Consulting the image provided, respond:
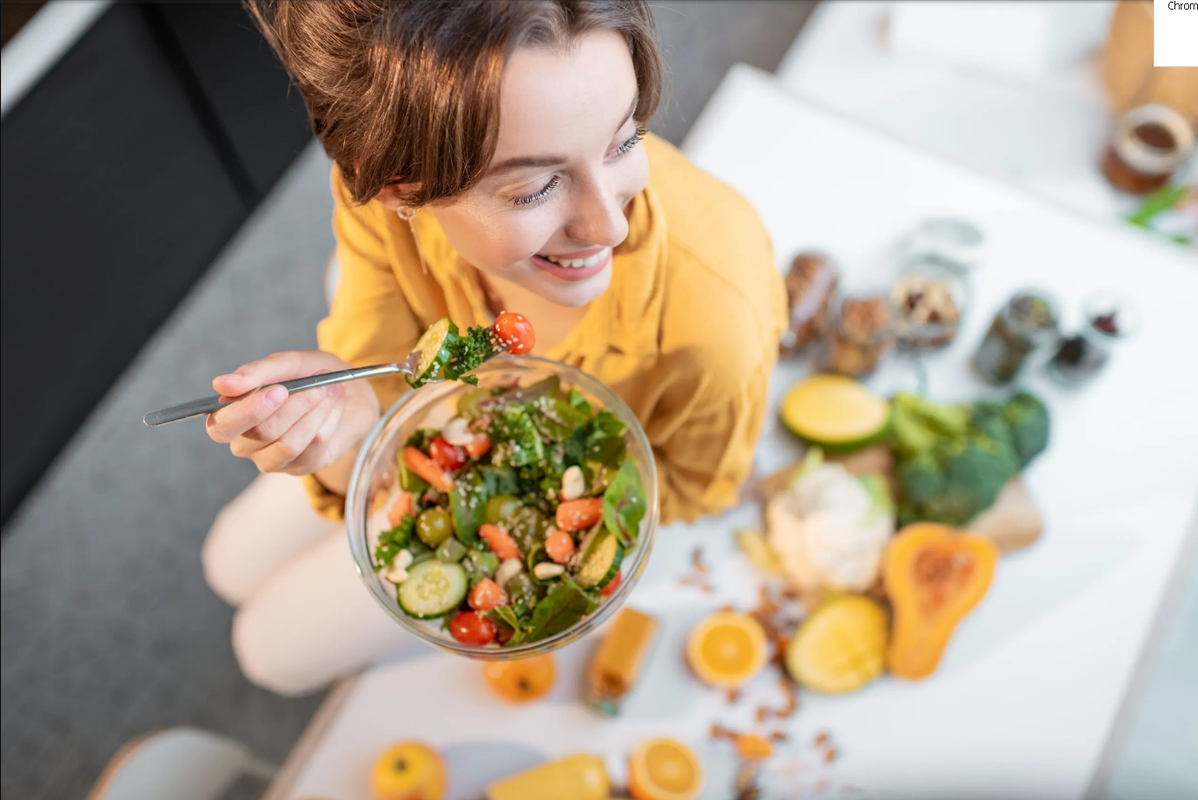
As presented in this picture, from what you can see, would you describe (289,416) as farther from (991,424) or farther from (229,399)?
(991,424)

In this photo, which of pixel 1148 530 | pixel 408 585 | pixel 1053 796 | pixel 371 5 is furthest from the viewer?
pixel 1148 530

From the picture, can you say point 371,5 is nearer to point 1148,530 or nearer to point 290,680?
point 290,680

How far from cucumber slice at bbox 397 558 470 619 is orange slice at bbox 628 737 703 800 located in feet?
1.75

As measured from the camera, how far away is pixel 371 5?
719 millimetres

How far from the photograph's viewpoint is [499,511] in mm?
995

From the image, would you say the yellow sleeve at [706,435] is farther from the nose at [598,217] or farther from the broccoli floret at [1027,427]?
the broccoli floret at [1027,427]

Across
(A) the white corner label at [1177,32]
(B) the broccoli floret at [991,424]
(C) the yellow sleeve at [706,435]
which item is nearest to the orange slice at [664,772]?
(C) the yellow sleeve at [706,435]

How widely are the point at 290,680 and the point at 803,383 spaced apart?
→ 107 centimetres

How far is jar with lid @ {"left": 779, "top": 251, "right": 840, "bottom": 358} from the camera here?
1562mm

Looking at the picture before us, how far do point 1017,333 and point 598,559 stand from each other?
97 centimetres

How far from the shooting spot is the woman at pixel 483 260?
2.35 ft

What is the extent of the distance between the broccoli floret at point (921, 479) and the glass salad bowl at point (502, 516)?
674 millimetres

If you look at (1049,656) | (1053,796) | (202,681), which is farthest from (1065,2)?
(202,681)

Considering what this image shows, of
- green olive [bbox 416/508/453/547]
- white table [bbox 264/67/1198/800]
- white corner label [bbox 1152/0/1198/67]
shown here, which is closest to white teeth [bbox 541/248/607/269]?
green olive [bbox 416/508/453/547]
